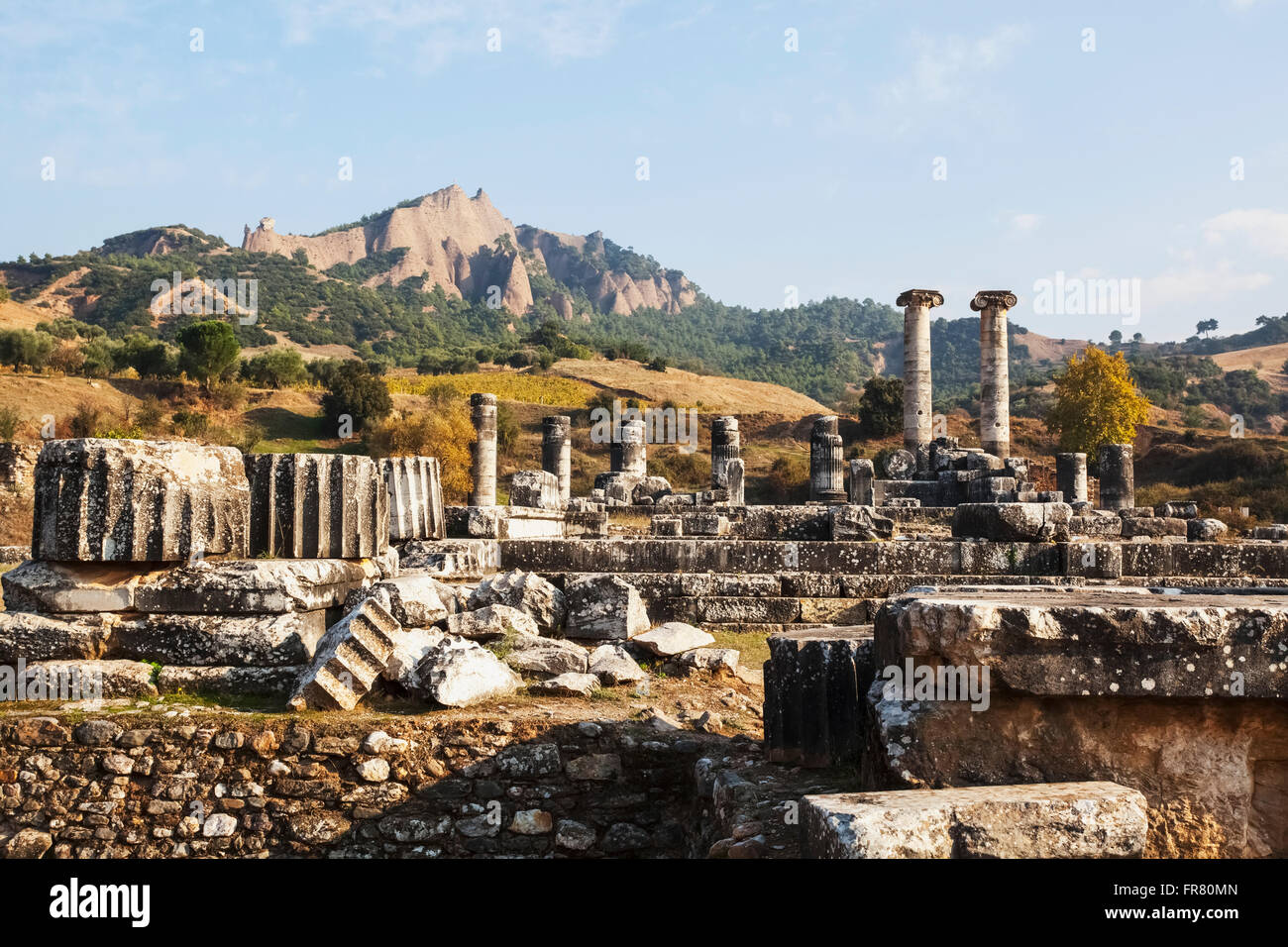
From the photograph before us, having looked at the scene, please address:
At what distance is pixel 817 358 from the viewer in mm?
102938

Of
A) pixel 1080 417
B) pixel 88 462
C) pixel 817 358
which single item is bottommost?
pixel 88 462

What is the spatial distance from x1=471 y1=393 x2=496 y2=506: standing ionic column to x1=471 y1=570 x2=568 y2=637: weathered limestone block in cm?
1370

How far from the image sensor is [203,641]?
5.70 m

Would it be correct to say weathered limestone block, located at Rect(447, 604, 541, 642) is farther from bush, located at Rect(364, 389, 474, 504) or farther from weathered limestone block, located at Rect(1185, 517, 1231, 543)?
bush, located at Rect(364, 389, 474, 504)

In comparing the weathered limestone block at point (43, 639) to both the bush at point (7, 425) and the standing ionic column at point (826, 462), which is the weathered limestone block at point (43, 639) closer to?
the standing ionic column at point (826, 462)

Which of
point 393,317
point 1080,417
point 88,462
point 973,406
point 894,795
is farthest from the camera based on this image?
point 393,317

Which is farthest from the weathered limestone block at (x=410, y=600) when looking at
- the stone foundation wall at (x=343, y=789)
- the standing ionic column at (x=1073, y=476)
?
the standing ionic column at (x=1073, y=476)

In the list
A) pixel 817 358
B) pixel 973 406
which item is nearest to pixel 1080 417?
pixel 973 406

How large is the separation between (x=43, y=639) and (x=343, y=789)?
2.25 m

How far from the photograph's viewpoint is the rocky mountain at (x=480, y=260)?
13725 cm

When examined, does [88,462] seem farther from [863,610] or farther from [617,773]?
[863,610]

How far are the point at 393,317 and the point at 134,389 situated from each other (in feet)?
180

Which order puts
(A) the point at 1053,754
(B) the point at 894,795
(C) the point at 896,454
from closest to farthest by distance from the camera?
(B) the point at 894,795 < (A) the point at 1053,754 < (C) the point at 896,454

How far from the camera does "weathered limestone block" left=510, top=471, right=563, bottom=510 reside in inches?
627
